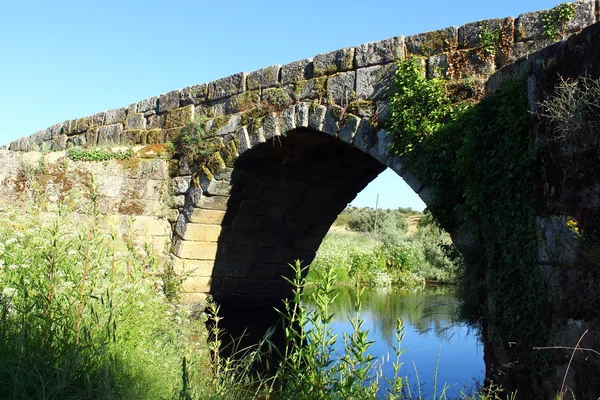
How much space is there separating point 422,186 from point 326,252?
7.79 m

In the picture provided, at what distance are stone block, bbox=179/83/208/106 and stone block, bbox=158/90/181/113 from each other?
81mm

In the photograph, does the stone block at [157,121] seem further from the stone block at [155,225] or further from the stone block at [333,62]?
the stone block at [333,62]

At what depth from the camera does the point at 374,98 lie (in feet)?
17.7

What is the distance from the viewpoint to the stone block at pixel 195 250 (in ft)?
22.6

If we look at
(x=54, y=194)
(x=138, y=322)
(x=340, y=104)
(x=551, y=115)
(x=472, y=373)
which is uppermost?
(x=340, y=104)

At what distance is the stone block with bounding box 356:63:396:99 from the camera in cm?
532

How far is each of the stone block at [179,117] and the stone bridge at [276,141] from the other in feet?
0.06

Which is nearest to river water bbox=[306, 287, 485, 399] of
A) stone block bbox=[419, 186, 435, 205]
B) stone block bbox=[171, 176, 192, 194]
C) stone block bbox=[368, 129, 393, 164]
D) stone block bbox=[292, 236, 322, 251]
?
stone block bbox=[419, 186, 435, 205]

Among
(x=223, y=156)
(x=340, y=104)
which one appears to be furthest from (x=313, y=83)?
(x=223, y=156)

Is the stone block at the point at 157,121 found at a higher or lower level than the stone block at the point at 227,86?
lower

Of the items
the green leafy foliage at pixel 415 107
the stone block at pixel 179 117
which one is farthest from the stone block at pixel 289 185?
the green leafy foliage at pixel 415 107

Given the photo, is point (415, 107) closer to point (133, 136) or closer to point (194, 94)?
point (194, 94)

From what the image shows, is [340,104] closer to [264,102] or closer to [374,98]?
[374,98]

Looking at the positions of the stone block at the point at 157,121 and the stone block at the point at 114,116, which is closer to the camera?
the stone block at the point at 157,121
